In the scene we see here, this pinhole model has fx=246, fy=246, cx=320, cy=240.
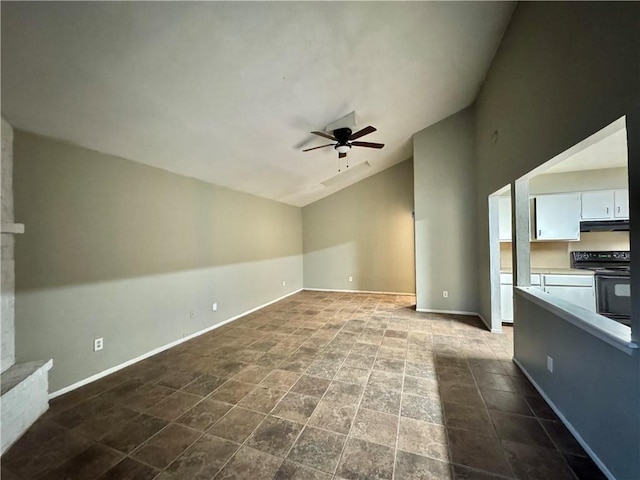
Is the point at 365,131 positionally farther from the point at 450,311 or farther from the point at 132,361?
the point at 132,361

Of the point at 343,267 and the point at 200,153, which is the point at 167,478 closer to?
the point at 200,153

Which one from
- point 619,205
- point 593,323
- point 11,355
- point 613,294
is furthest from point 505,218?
point 11,355

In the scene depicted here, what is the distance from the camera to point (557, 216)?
3961mm

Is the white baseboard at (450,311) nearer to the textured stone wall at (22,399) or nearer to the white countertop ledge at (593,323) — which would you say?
the white countertop ledge at (593,323)

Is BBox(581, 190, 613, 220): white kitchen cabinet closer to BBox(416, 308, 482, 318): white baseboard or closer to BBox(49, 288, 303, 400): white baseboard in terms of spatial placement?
BBox(416, 308, 482, 318): white baseboard

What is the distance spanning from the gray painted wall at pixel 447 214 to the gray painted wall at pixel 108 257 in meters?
3.72

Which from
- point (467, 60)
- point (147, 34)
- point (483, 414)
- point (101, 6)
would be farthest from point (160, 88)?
point (483, 414)

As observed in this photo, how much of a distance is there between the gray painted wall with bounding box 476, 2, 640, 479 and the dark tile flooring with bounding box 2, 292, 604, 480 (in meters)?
0.29

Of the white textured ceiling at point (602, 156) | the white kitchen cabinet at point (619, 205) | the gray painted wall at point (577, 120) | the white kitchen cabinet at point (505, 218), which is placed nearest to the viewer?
the gray painted wall at point (577, 120)

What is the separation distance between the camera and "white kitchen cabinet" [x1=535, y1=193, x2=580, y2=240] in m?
3.89

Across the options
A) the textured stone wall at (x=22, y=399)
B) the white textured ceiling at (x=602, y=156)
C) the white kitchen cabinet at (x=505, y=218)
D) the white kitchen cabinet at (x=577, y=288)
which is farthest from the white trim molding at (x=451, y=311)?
the textured stone wall at (x=22, y=399)

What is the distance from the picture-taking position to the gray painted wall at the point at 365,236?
251 inches

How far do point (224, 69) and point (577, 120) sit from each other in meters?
2.67

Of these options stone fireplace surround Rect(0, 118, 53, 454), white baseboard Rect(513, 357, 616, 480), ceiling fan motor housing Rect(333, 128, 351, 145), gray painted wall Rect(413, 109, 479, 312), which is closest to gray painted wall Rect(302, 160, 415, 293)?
gray painted wall Rect(413, 109, 479, 312)
